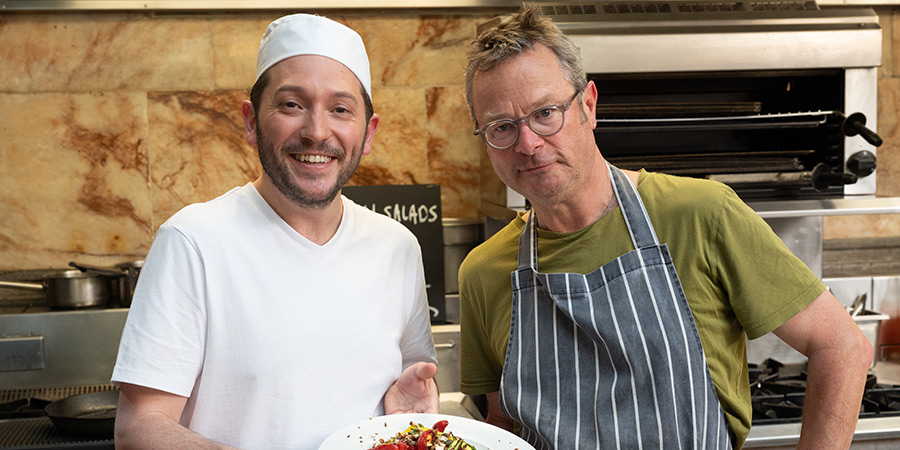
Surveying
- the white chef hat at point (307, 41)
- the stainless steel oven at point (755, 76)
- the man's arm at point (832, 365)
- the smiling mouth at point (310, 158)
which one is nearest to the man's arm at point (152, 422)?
the smiling mouth at point (310, 158)

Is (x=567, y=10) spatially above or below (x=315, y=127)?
above

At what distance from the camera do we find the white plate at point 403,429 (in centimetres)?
137

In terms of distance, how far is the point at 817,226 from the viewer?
2879mm

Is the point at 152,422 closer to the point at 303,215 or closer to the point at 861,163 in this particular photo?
the point at 303,215

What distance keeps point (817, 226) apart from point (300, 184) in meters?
2.19

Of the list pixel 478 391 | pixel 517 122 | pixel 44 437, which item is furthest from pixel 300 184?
pixel 44 437

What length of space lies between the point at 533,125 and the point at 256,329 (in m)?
0.68

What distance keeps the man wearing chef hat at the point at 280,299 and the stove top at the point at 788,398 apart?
3.86 ft

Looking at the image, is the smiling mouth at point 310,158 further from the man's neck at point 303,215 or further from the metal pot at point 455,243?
the metal pot at point 455,243

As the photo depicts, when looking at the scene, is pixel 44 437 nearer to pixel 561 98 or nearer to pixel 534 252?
pixel 534 252

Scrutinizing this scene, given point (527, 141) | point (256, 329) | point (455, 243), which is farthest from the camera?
point (455, 243)

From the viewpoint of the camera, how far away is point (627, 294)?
1.56 metres

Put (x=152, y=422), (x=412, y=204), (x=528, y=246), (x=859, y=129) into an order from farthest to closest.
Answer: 1. (x=412, y=204)
2. (x=859, y=129)
3. (x=528, y=246)
4. (x=152, y=422)

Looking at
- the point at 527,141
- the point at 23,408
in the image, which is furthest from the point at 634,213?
the point at 23,408
